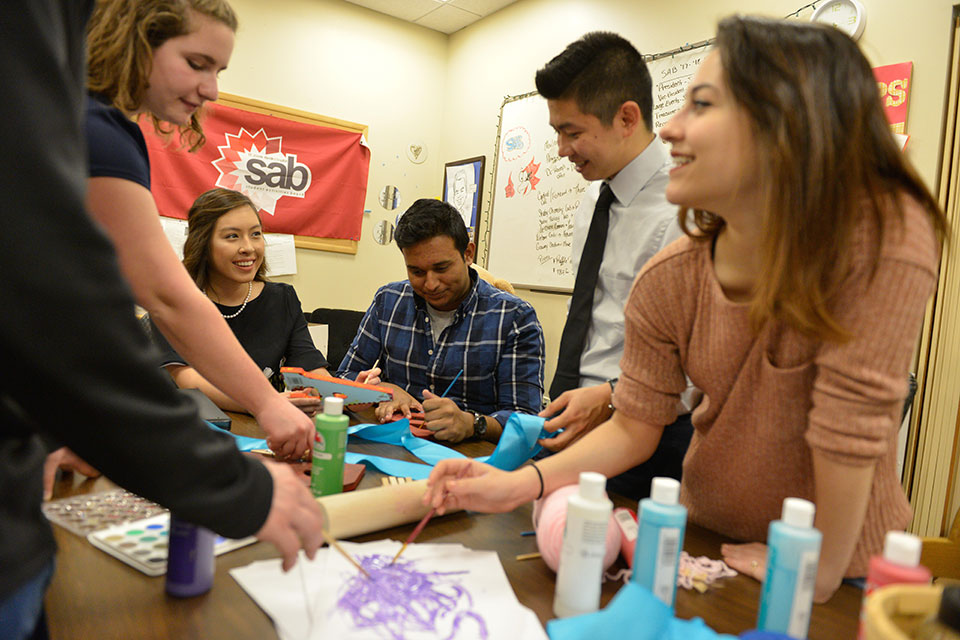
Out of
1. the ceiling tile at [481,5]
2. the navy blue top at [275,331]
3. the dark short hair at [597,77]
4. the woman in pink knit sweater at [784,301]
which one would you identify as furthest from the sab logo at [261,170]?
the woman in pink knit sweater at [784,301]

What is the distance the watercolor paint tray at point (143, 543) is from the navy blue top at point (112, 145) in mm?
533

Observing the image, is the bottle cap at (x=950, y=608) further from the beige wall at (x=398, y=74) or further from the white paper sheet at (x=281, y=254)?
the white paper sheet at (x=281, y=254)

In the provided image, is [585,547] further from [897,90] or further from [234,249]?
[897,90]

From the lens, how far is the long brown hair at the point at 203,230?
7.82 feet

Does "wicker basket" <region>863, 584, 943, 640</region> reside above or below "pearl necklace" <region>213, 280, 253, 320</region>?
below

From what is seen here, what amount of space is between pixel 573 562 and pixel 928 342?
78.8 inches

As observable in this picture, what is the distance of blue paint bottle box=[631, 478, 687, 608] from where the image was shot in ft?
2.36

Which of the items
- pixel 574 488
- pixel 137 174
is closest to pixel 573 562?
pixel 574 488

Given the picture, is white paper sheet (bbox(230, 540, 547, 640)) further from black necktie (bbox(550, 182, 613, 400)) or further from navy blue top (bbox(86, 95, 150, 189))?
black necktie (bbox(550, 182, 613, 400))

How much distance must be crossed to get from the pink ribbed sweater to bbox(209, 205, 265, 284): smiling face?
176cm

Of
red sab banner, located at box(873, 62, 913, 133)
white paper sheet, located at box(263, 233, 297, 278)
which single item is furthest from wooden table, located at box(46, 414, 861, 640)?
white paper sheet, located at box(263, 233, 297, 278)

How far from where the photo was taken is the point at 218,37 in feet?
4.05

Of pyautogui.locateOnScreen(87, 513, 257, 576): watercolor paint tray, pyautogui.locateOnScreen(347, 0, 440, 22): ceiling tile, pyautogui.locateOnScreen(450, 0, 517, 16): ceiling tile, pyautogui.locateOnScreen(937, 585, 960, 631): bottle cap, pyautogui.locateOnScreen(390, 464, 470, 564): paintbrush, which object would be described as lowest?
pyautogui.locateOnScreen(87, 513, 257, 576): watercolor paint tray

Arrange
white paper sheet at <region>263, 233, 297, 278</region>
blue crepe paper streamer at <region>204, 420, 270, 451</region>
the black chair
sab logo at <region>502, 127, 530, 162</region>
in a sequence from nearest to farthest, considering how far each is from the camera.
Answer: blue crepe paper streamer at <region>204, 420, 270, 451</region>, the black chair, sab logo at <region>502, 127, 530, 162</region>, white paper sheet at <region>263, 233, 297, 278</region>
